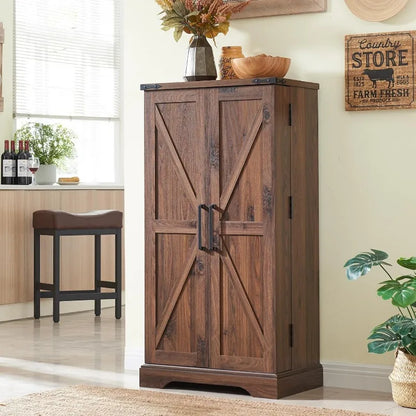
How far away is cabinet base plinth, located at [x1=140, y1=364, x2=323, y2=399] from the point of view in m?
4.55

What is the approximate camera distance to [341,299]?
486cm

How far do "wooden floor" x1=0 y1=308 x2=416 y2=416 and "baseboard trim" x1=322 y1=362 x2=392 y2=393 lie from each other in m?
0.07

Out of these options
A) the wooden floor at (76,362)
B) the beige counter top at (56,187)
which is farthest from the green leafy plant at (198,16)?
the beige counter top at (56,187)

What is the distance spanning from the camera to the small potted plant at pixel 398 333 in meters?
4.23

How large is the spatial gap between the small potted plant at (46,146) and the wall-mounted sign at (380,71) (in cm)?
355

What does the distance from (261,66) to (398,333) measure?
1355mm

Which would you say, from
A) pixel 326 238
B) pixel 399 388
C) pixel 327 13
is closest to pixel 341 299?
pixel 326 238

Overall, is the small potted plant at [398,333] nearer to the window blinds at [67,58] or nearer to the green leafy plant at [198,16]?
the green leafy plant at [198,16]

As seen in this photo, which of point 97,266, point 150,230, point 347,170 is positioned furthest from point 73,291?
point 347,170

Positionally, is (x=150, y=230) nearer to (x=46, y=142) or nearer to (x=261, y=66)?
(x=261, y=66)

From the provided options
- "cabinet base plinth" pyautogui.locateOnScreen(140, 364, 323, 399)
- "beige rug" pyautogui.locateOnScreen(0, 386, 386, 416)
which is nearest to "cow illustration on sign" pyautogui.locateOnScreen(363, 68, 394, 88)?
"cabinet base plinth" pyautogui.locateOnScreen(140, 364, 323, 399)

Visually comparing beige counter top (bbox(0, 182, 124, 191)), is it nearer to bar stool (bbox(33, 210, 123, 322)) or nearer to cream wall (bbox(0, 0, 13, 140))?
bar stool (bbox(33, 210, 123, 322))

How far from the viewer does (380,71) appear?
186 inches

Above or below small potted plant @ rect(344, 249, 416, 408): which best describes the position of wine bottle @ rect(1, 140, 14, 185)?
above
